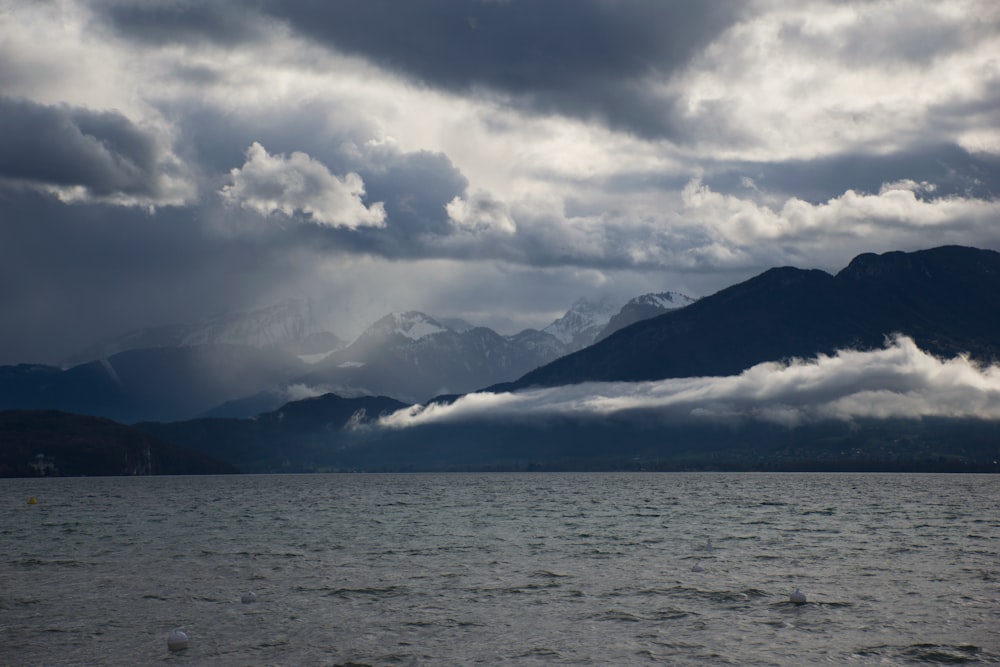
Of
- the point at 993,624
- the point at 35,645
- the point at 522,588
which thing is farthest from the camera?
the point at 522,588

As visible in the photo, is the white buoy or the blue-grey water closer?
the blue-grey water

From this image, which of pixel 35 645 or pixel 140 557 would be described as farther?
pixel 140 557

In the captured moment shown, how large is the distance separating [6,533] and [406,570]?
276ft

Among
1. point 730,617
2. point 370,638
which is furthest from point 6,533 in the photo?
point 730,617

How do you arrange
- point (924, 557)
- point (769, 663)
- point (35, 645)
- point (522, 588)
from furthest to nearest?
1. point (924, 557)
2. point (522, 588)
3. point (35, 645)
4. point (769, 663)

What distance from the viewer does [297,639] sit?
186 feet

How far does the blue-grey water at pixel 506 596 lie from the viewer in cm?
5353

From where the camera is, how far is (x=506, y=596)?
71.1 meters

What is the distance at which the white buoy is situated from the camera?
54.1 m

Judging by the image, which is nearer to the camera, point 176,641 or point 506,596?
point 176,641

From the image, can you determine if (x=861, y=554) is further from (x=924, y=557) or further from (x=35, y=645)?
(x=35, y=645)

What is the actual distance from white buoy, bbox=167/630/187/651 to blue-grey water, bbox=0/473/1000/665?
84 cm

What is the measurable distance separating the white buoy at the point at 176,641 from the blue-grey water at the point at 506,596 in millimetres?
843

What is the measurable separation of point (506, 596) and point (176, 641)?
26.5 metres
